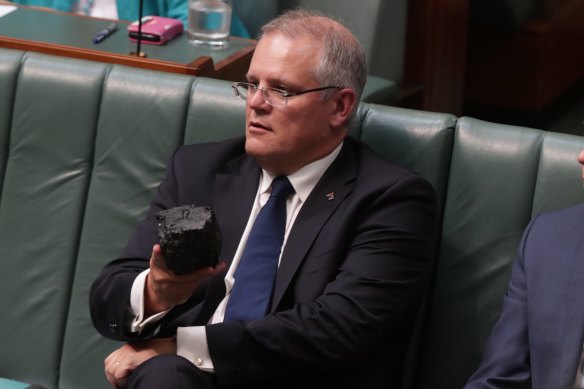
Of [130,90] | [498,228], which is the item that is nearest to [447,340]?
[498,228]

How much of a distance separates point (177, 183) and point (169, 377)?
1.50 ft

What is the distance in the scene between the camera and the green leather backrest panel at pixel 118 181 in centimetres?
240

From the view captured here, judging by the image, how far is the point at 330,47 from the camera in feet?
7.04

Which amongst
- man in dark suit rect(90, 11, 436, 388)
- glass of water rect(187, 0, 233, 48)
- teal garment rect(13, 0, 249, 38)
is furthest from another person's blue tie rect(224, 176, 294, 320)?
teal garment rect(13, 0, 249, 38)

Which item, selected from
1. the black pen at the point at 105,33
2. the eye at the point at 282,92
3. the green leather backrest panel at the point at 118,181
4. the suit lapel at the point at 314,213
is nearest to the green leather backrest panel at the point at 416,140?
the suit lapel at the point at 314,213

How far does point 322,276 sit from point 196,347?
0.25 meters

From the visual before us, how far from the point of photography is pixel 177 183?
7.34 ft

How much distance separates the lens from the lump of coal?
1.82 meters

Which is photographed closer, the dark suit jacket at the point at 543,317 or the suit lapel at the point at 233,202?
the dark suit jacket at the point at 543,317

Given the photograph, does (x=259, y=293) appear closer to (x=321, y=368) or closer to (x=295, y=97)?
(x=321, y=368)

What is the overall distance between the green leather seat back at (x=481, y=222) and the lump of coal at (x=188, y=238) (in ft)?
1.73

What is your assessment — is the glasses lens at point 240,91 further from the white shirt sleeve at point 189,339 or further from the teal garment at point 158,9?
the teal garment at point 158,9

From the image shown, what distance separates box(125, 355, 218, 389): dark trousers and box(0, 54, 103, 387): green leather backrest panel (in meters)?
0.54

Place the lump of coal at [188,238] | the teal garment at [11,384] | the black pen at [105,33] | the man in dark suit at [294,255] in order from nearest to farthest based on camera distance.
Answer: the lump of coal at [188,238] → the man in dark suit at [294,255] → the teal garment at [11,384] → the black pen at [105,33]
